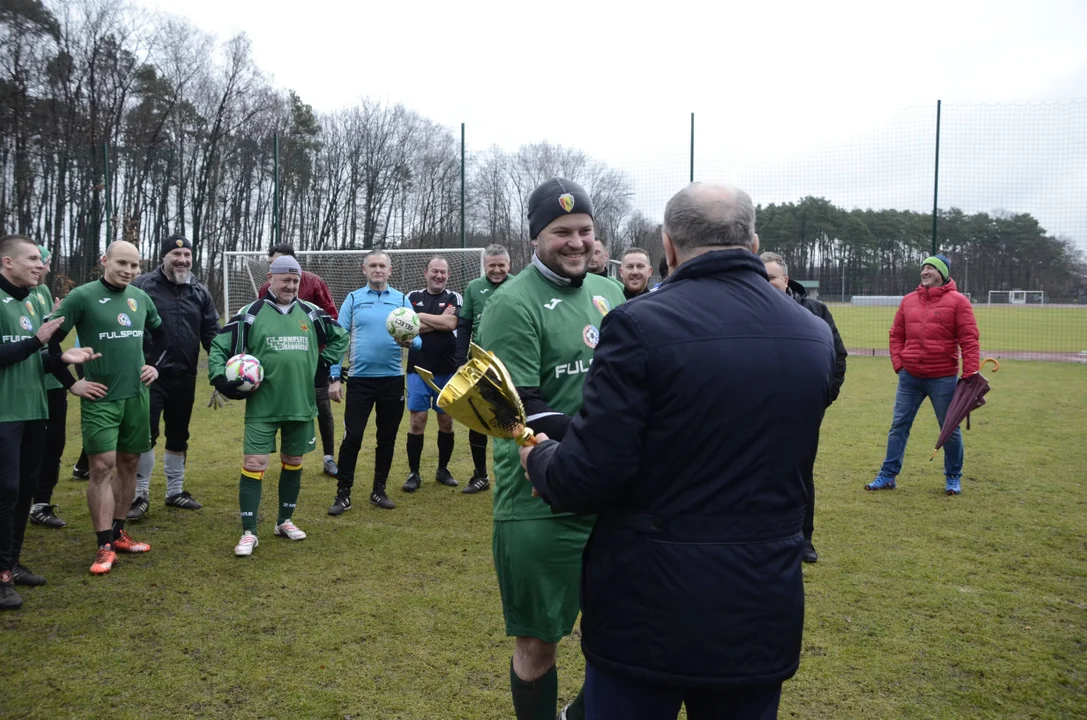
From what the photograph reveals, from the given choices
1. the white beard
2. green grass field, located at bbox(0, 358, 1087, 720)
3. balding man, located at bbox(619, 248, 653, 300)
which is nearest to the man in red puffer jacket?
green grass field, located at bbox(0, 358, 1087, 720)

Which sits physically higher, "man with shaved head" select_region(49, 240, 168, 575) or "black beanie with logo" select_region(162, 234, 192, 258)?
"black beanie with logo" select_region(162, 234, 192, 258)

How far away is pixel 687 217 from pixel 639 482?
2.26 ft

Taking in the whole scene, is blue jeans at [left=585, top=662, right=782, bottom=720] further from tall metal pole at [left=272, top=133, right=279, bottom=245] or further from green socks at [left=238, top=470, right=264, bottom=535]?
tall metal pole at [left=272, top=133, right=279, bottom=245]

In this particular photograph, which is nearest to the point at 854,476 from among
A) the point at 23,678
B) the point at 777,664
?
the point at 777,664

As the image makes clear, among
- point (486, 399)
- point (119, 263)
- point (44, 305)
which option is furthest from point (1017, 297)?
point (486, 399)

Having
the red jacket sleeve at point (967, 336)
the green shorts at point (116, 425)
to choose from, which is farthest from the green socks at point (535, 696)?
the red jacket sleeve at point (967, 336)

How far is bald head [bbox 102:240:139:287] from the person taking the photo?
532cm

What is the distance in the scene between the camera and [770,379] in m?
1.78

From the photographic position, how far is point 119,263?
5320 millimetres

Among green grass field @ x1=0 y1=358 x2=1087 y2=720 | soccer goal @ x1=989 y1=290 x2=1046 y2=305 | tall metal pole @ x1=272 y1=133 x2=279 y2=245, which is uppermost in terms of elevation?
tall metal pole @ x1=272 y1=133 x2=279 y2=245

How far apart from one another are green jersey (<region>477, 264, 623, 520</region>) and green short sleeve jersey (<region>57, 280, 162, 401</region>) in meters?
3.74

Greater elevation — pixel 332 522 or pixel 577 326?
pixel 577 326

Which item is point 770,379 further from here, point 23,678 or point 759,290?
point 23,678

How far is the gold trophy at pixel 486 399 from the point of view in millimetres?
2143
